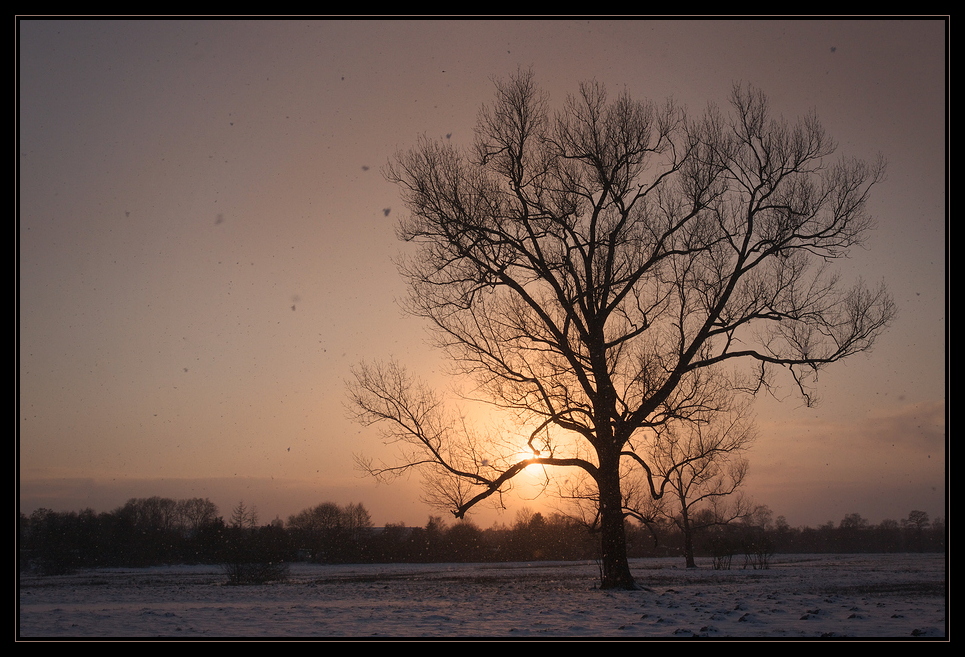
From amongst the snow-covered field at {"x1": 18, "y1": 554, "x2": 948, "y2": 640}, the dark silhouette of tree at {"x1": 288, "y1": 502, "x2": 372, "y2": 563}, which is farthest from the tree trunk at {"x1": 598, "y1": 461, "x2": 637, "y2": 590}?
the dark silhouette of tree at {"x1": 288, "y1": 502, "x2": 372, "y2": 563}

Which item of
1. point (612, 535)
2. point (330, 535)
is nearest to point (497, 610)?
point (612, 535)

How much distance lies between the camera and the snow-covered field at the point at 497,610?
955 cm

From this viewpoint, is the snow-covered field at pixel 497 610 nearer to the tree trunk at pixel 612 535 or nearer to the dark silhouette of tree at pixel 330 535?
the tree trunk at pixel 612 535

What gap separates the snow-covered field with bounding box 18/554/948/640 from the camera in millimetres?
9555

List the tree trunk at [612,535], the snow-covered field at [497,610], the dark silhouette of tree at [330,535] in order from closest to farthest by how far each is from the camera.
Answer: the snow-covered field at [497,610] < the tree trunk at [612,535] < the dark silhouette of tree at [330,535]

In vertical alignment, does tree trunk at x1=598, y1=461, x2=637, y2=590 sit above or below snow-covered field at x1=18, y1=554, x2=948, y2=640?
above

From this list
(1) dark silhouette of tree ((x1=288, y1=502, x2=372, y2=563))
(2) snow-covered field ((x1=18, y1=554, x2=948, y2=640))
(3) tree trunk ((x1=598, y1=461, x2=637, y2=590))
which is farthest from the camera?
(1) dark silhouette of tree ((x1=288, y1=502, x2=372, y2=563))

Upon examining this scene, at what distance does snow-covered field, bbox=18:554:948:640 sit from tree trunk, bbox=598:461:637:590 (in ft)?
1.74

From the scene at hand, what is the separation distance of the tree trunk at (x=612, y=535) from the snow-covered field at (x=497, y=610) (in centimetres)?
53

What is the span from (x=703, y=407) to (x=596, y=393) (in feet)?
8.47

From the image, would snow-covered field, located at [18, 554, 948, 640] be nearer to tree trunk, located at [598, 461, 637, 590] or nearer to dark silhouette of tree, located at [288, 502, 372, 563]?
tree trunk, located at [598, 461, 637, 590]

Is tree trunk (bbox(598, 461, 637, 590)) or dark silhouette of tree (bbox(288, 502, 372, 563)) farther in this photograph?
dark silhouette of tree (bbox(288, 502, 372, 563))

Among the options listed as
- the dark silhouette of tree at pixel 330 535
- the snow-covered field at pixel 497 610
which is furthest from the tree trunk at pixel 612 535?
the dark silhouette of tree at pixel 330 535

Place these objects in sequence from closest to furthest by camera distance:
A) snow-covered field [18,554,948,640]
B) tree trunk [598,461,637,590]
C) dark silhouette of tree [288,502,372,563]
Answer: snow-covered field [18,554,948,640] < tree trunk [598,461,637,590] < dark silhouette of tree [288,502,372,563]
